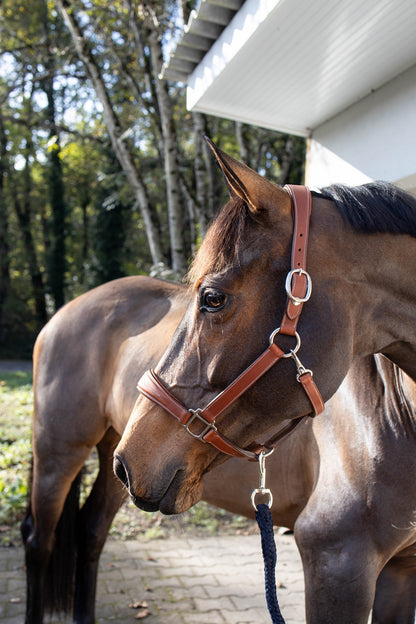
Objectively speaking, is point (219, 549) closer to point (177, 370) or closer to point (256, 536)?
point (256, 536)

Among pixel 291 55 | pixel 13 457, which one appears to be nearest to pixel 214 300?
pixel 291 55

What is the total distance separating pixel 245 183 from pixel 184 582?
3.22 metres

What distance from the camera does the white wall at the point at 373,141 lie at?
2.98 m

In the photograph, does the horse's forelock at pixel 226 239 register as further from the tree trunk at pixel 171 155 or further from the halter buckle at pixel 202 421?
the tree trunk at pixel 171 155

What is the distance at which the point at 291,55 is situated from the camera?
2979 millimetres

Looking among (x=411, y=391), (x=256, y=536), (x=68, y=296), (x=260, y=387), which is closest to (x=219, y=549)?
(x=256, y=536)

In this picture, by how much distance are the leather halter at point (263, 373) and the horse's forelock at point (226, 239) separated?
0.14 meters

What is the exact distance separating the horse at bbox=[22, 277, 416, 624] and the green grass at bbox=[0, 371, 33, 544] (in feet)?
1.63

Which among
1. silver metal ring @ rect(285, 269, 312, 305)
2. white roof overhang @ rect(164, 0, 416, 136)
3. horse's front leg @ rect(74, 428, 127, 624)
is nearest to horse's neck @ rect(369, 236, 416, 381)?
silver metal ring @ rect(285, 269, 312, 305)

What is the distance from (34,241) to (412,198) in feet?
84.1

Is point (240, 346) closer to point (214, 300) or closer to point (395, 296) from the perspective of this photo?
point (214, 300)

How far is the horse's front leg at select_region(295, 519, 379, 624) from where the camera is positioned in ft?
5.30

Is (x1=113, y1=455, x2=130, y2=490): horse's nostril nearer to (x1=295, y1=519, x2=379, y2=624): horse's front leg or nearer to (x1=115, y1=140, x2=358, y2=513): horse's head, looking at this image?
(x1=115, y1=140, x2=358, y2=513): horse's head

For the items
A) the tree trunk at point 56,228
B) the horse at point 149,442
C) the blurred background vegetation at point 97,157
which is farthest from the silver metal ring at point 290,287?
the tree trunk at point 56,228
